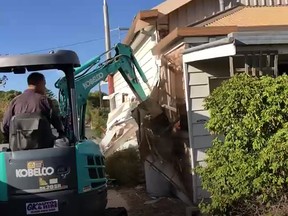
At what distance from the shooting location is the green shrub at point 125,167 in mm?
11984

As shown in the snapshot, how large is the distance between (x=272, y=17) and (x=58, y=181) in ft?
22.4

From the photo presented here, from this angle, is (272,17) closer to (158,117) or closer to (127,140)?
(158,117)

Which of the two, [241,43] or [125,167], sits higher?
[241,43]

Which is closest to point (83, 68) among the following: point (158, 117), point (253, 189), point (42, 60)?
point (158, 117)

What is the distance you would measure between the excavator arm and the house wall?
1.21 m

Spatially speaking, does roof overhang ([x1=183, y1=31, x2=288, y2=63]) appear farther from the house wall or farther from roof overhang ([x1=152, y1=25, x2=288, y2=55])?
the house wall

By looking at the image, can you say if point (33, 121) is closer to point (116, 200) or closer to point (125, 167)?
point (116, 200)

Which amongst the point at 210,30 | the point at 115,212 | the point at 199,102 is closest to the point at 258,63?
the point at 210,30

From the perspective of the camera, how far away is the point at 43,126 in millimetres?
5730

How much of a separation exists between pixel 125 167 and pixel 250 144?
603cm

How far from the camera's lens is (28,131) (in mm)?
5723

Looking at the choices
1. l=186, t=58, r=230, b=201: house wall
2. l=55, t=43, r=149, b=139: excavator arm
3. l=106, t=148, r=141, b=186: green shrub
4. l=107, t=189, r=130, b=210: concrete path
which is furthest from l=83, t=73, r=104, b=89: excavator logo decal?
l=106, t=148, r=141, b=186: green shrub

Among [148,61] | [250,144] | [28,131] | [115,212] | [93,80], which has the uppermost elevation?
[148,61]

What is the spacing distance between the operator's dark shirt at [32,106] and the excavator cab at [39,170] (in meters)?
0.15
